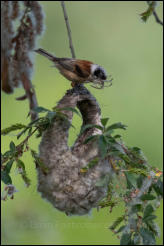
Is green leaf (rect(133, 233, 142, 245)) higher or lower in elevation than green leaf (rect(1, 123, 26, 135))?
lower

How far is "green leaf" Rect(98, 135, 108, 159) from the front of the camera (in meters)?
1.66

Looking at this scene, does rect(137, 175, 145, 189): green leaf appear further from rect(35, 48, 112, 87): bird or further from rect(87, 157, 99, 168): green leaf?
rect(35, 48, 112, 87): bird

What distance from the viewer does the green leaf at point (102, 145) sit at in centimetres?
166

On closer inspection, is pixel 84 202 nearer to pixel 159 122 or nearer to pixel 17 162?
pixel 17 162

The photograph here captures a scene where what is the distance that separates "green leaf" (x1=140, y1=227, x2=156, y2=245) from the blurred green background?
8.92 ft

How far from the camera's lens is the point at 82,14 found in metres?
7.34

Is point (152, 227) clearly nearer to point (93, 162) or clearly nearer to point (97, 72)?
point (93, 162)

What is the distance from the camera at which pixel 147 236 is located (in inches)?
70.1

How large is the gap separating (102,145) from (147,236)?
1.27 feet

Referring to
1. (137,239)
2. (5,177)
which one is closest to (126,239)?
(137,239)

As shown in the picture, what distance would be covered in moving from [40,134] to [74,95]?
0.66 feet

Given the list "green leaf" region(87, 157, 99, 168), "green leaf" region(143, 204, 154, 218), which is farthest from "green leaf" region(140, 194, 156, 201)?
"green leaf" region(87, 157, 99, 168)

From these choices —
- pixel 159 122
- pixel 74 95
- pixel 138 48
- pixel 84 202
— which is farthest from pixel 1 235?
pixel 138 48

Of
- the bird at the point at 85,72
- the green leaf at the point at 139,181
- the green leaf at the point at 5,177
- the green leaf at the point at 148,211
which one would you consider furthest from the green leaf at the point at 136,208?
the bird at the point at 85,72
